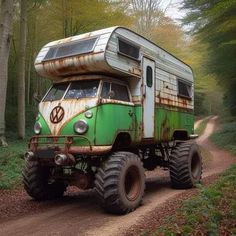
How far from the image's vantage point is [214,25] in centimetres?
2072

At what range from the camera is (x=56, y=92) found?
923 cm

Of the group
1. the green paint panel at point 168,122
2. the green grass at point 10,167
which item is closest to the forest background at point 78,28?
the green grass at point 10,167

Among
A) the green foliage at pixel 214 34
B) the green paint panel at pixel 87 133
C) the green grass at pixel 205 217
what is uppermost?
the green foliage at pixel 214 34

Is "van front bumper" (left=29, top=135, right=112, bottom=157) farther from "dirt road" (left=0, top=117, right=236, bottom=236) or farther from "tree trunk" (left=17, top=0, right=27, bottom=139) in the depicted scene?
"tree trunk" (left=17, top=0, right=27, bottom=139)

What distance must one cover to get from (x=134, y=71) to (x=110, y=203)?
3318 mm

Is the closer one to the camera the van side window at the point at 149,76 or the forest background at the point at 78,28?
the van side window at the point at 149,76

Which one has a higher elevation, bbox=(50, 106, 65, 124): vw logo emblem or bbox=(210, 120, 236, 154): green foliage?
bbox=(50, 106, 65, 124): vw logo emblem

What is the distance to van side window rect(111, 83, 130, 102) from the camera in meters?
9.02

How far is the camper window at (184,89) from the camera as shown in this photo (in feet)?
40.3

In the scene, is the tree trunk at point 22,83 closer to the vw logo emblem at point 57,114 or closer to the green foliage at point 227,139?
the vw logo emblem at point 57,114

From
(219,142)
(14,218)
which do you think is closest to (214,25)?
(219,142)

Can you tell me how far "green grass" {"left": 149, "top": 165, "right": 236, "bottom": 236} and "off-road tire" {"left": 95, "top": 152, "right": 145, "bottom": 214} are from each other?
4.31 ft

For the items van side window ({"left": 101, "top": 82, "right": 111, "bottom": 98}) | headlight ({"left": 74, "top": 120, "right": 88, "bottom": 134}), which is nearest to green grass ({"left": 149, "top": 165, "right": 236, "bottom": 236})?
headlight ({"left": 74, "top": 120, "right": 88, "bottom": 134})

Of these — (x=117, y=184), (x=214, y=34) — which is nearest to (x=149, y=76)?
(x=117, y=184)
